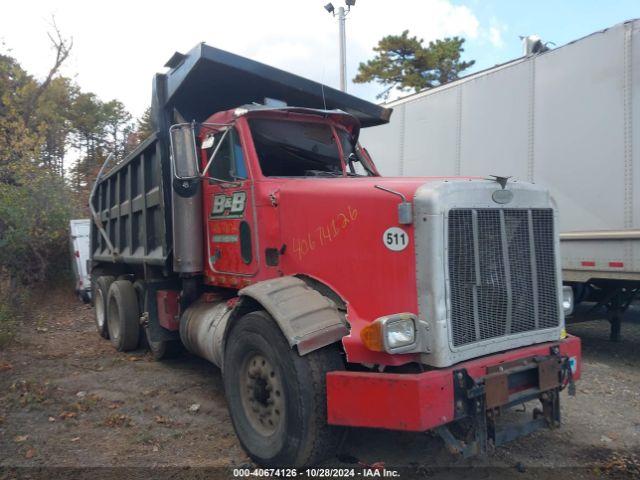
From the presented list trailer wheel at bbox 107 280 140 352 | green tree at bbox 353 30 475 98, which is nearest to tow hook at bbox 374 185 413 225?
trailer wheel at bbox 107 280 140 352

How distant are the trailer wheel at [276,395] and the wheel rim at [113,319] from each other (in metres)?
4.07

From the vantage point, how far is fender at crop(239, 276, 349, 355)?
347 centimetres

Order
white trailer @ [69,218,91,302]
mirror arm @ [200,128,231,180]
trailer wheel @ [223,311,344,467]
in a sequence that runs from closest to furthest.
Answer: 1. trailer wheel @ [223,311,344,467]
2. mirror arm @ [200,128,231,180]
3. white trailer @ [69,218,91,302]

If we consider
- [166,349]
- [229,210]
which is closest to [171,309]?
[166,349]

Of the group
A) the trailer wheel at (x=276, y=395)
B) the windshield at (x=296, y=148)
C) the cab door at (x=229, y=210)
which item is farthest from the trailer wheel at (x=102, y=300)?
the trailer wheel at (x=276, y=395)

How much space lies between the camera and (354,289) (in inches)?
147

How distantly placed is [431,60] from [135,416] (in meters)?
21.0

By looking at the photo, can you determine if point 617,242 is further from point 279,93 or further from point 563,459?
point 279,93

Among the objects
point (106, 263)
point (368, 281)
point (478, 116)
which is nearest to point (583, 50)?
point (478, 116)

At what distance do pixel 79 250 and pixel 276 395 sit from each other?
1039 cm

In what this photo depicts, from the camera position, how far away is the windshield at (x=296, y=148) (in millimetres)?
4820

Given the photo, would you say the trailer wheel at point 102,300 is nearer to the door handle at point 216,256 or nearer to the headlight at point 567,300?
the door handle at point 216,256

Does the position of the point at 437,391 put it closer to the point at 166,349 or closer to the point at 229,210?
the point at 229,210

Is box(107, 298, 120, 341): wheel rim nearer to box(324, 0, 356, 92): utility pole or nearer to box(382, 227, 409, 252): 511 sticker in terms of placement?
box(382, 227, 409, 252): 511 sticker
